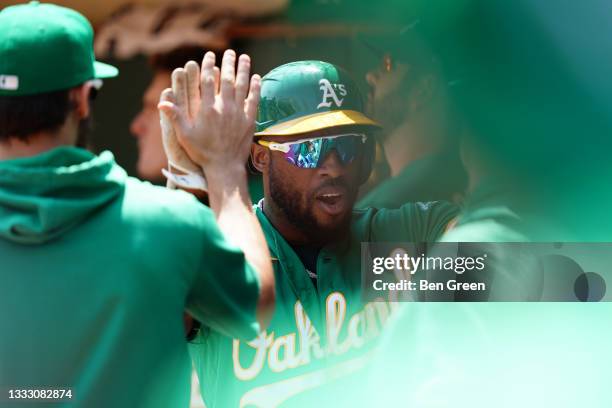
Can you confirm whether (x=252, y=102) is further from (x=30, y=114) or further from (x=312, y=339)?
(x=312, y=339)

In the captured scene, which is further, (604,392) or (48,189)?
(604,392)

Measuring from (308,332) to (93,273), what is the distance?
1283mm

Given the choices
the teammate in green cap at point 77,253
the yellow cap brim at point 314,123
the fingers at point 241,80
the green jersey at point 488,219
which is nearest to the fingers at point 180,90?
the fingers at point 241,80

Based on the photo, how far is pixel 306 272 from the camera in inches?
106

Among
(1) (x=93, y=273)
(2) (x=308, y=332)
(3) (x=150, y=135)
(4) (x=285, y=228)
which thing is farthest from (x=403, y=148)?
(1) (x=93, y=273)

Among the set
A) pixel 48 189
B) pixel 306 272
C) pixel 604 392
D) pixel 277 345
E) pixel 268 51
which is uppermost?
pixel 268 51

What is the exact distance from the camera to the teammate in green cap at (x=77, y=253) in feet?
4.88

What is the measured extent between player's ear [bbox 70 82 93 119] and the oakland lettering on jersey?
121 centimetres

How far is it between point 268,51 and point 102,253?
1.41 m

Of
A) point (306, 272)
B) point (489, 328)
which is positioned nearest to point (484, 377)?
point (489, 328)

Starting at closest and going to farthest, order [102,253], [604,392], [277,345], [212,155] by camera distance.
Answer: [102,253]
[212,155]
[277,345]
[604,392]

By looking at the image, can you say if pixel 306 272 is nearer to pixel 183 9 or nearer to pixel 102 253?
pixel 183 9

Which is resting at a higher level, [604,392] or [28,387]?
[28,387]

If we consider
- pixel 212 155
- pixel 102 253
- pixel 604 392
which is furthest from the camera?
pixel 604 392
